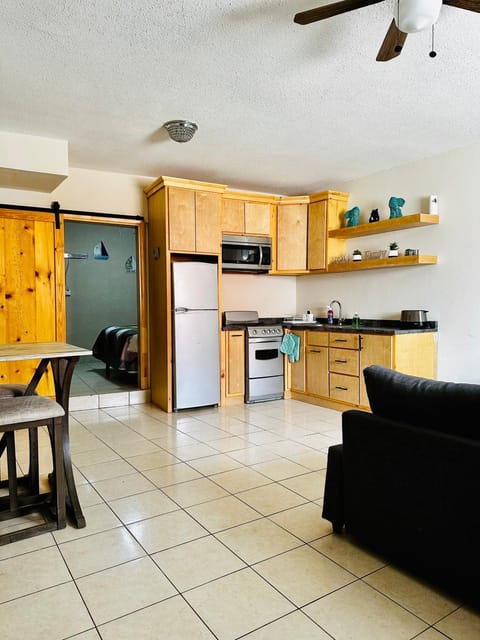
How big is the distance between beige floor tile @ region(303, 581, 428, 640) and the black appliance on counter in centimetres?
336

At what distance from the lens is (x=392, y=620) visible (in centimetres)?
159

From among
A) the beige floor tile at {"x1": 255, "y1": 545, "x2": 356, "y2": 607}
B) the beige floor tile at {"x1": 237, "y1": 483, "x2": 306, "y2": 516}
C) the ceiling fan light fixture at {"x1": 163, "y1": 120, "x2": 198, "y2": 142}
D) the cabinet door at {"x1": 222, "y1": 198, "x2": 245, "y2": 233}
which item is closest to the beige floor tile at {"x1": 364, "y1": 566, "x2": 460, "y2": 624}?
the beige floor tile at {"x1": 255, "y1": 545, "x2": 356, "y2": 607}

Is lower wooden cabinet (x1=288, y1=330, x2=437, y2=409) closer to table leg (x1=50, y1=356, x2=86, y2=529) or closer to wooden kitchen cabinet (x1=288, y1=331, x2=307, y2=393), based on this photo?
wooden kitchen cabinet (x1=288, y1=331, x2=307, y2=393)

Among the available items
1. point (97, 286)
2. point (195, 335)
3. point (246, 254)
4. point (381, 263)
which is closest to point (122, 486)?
point (195, 335)

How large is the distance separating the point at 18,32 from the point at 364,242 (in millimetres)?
3826

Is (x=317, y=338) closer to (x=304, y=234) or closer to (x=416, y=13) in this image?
(x=304, y=234)

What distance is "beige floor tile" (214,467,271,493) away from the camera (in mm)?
2734

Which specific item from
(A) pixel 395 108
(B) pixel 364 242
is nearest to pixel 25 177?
(A) pixel 395 108

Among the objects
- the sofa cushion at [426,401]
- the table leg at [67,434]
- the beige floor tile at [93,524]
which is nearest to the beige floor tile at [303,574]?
the sofa cushion at [426,401]

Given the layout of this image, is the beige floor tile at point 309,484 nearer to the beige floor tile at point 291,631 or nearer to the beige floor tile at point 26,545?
the beige floor tile at point 291,631

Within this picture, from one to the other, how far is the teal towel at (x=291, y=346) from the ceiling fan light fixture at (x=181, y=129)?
8.15 ft

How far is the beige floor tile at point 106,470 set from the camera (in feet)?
9.55

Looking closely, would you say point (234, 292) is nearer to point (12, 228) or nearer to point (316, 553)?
point (12, 228)

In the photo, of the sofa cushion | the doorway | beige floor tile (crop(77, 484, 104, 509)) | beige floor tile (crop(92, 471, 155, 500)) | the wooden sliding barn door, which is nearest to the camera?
the sofa cushion
